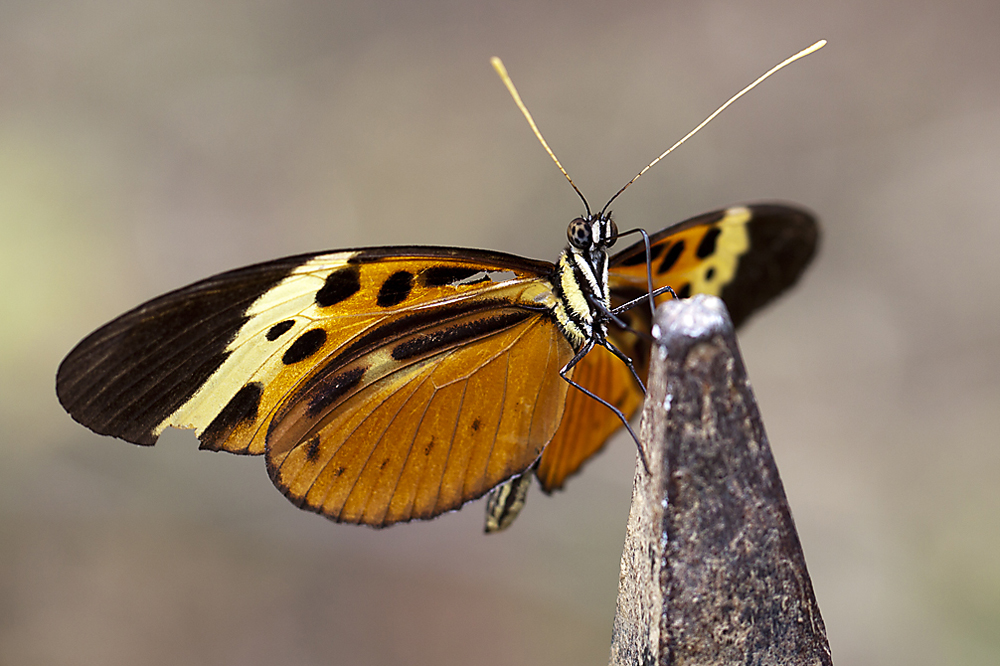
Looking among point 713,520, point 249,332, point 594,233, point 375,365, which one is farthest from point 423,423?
point 713,520

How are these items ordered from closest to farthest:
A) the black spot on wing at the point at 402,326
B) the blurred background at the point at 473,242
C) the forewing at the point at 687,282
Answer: the black spot on wing at the point at 402,326 → the forewing at the point at 687,282 → the blurred background at the point at 473,242

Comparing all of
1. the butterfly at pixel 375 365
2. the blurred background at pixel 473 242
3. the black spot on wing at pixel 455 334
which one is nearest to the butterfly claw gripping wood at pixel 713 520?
the butterfly at pixel 375 365

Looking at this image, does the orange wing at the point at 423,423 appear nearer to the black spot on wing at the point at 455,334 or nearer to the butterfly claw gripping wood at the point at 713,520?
the black spot on wing at the point at 455,334

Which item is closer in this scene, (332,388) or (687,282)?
(332,388)

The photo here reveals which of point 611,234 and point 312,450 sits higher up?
point 611,234

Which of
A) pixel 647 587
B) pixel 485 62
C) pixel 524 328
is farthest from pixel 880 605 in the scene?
pixel 485 62

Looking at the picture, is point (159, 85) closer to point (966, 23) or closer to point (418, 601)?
point (418, 601)

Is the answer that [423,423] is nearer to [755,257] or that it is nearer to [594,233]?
[594,233]
